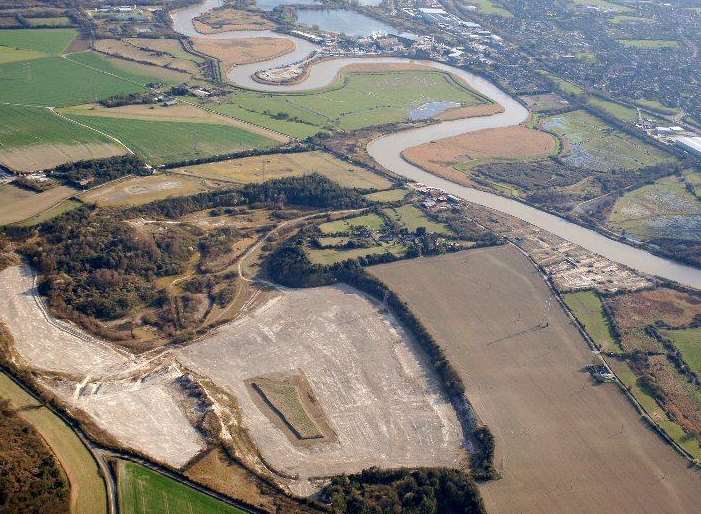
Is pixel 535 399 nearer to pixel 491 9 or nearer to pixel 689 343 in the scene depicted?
pixel 689 343

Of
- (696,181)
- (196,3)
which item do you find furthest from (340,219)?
(196,3)

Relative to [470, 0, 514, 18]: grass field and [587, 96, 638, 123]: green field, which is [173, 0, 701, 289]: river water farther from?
[470, 0, 514, 18]: grass field

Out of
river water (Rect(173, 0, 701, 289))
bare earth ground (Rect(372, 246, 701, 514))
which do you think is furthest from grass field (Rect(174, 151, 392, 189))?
bare earth ground (Rect(372, 246, 701, 514))

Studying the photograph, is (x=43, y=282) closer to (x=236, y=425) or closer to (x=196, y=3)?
(x=236, y=425)

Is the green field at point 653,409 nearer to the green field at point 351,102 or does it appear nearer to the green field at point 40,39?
the green field at point 351,102

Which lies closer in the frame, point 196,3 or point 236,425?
point 236,425


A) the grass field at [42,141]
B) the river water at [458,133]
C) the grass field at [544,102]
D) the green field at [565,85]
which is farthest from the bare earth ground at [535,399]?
the green field at [565,85]
